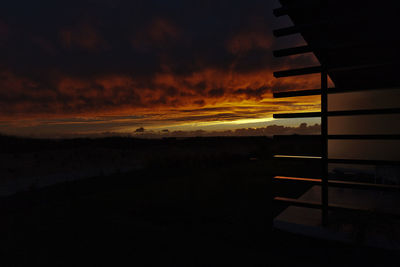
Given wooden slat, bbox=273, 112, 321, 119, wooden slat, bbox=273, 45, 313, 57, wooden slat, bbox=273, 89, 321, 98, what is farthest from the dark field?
wooden slat, bbox=273, 45, 313, 57

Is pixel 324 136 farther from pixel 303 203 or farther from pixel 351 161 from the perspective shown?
pixel 303 203

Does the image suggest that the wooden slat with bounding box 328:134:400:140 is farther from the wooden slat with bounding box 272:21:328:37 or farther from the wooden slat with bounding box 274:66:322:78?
the wooden slat with bounding box 272:21:328:37

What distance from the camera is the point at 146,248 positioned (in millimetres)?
3469

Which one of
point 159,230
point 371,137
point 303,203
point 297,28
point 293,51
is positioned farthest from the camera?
point 159,230

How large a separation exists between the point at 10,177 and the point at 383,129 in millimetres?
13425

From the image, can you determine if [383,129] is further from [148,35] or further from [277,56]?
[148,35]

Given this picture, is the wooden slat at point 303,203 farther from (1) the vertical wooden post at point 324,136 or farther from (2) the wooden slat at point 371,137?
(2) the wooden slat at point 371,137

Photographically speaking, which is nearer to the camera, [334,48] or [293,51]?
[334,48]

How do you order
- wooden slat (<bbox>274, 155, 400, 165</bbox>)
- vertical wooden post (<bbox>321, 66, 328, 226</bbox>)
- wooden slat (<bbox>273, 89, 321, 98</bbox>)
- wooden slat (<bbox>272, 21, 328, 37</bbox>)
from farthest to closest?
wooden slat (<bbox>273, 89, 321, 98</bbox>) → vertical wooden post (<bbox>321, 66, 328, 226</bbox>) → wooden slat (<bbox>272, 21, 328, 37</bbox>) → wooden slat (<bbox>274, 155, 400, 165</bbox>)

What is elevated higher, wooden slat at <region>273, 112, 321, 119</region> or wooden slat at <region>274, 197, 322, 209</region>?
wooden slat at <region>273, 112, 321, 119</region>

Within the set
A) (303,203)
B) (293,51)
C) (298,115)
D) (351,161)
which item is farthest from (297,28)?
(303,203)

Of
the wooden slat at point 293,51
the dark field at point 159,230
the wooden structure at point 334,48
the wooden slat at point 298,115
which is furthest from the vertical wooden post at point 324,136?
the wooden slat at point 293,51

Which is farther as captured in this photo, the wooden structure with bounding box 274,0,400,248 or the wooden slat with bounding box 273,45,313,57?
the wooden slat with bounding box 273,45,313,57

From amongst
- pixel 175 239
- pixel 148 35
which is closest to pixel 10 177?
pixel 148 35
